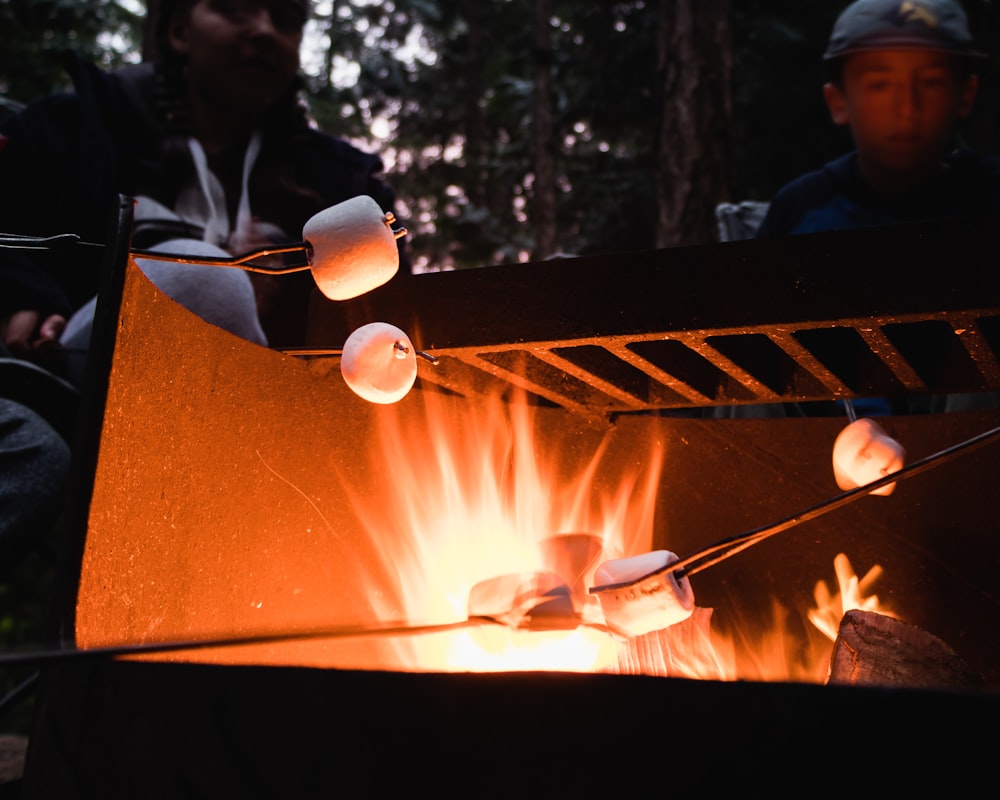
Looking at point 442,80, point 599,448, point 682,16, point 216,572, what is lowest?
point 216,572

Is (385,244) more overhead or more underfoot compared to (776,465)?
more overhead

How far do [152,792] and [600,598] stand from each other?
0.65m

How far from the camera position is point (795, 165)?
7.07m

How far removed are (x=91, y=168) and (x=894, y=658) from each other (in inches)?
84.4

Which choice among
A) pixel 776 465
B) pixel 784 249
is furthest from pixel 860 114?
pixel 784 249

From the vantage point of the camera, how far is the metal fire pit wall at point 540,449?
710 mm

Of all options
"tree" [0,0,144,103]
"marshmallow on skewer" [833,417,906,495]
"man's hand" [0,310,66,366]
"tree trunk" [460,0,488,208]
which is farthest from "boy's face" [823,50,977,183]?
"tree trunk" [460,0,488,208]

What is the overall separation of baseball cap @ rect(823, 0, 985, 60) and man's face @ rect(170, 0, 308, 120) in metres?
1.52

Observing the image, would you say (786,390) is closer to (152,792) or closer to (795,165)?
(152,792)

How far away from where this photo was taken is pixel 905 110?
2270 millimetres

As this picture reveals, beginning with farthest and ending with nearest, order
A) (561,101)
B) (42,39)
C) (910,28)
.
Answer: (561,101), (42,39), (910,28)

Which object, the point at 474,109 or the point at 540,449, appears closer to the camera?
the point at 540,449

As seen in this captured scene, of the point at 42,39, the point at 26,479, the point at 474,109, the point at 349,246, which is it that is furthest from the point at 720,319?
the point at 474,109

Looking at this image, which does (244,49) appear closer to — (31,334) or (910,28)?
(31,334)
